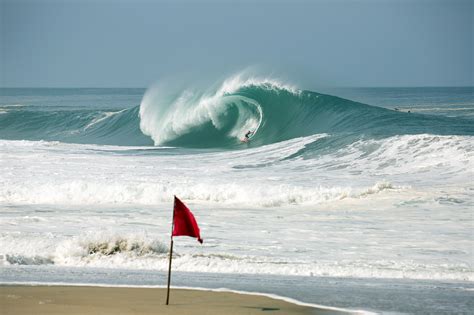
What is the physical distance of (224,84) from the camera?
40531 millimetres

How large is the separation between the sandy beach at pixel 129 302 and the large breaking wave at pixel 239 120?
19529 mm

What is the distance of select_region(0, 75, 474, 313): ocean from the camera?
1034cm

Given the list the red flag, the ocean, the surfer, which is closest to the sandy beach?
the ocean

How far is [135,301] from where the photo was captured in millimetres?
8461

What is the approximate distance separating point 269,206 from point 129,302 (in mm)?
9515

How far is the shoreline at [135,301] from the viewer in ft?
26.3

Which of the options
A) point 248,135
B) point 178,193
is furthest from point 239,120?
point 178,193

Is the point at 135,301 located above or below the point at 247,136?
below

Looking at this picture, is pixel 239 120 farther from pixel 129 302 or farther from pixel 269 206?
pixel 129 302

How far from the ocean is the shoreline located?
1.42 feet

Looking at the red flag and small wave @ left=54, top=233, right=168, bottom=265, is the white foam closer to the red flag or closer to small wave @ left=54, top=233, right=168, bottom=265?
small wave @ left=54, top=233, right=168, bottom=265

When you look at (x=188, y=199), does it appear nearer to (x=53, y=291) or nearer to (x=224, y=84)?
(x=53, y=291)

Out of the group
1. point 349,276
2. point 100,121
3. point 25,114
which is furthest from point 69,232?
point 25,114

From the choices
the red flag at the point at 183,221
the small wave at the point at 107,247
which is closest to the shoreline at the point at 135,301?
the red flag at the point at 183,221
